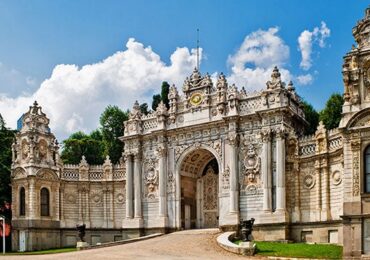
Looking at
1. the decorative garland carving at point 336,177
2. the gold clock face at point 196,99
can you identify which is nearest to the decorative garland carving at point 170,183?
the gold clock face at point 196,99

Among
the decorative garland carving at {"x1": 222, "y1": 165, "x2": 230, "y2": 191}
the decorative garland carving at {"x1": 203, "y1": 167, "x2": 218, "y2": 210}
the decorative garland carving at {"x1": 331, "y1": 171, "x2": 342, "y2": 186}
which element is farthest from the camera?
the decorative garland carving at {"x1": 203, "y1": 167, "x2": 218, "y2": 210}

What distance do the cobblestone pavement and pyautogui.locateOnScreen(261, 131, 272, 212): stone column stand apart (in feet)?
12.3

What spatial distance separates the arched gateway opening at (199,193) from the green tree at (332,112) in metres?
11.8

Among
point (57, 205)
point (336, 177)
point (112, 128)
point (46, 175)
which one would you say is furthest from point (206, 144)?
point (112, 128)

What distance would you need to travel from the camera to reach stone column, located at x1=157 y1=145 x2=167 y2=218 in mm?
40344

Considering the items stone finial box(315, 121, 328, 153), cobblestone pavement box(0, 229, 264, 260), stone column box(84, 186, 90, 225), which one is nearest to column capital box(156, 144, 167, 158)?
cobblestone pavement box(0, 229, 264, 260)

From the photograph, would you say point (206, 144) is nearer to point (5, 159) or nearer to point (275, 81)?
point (275, 81)

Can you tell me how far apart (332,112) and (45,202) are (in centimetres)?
2521

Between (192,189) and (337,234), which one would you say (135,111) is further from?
(337,234)

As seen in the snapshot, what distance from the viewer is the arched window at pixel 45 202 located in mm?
42469

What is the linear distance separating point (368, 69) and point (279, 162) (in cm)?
1029

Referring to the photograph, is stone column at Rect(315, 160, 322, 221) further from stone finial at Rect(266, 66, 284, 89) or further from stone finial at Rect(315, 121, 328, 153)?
stone finial at Rect(266, 66, 284, 89)

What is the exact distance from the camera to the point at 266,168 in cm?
3572

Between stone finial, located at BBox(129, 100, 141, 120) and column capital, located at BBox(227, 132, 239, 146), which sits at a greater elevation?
stone finial, located at BBox(129, 100, 141, 120)
